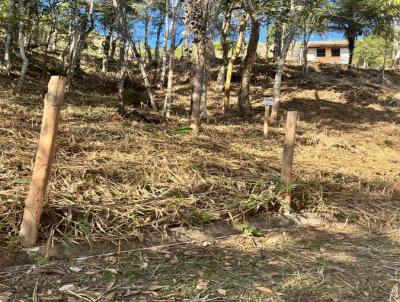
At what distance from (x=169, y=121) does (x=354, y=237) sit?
624 centimetres

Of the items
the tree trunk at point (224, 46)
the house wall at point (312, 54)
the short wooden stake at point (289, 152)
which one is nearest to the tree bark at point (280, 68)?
Answer: the tree trunk at point (224, 46)

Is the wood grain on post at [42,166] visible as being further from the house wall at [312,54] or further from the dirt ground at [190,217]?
the house wall at [312,54]

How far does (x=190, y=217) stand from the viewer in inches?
166

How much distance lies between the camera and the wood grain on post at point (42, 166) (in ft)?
11.2

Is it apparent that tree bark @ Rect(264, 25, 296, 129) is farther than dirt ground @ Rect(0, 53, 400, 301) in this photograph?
Yes

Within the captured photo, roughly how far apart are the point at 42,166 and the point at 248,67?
957 cm

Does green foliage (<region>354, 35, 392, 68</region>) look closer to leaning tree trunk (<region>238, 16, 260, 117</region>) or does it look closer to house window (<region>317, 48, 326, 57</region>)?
house window (<region>317, 48, 326, 57</region>)

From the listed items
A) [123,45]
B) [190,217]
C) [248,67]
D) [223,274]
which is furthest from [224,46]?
[223,274]

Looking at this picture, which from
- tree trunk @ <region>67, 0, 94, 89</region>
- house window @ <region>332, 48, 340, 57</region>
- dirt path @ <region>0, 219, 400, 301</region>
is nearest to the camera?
dirt path @ <region>0, 219, 400, 301</region>

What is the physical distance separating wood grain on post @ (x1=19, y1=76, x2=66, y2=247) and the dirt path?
0.28m

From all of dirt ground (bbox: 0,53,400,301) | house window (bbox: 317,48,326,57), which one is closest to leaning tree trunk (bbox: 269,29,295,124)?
dirt ground (bbox: 0,53,400,301)

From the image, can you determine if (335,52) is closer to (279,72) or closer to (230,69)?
(230,69)

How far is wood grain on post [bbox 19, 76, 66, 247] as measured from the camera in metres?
3.42

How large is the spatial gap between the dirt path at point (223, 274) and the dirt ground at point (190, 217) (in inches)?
0.4
